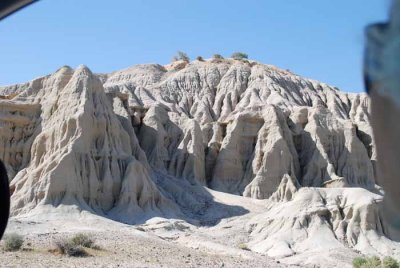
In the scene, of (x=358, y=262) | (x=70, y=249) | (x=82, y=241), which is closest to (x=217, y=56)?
(x=358, y=262)

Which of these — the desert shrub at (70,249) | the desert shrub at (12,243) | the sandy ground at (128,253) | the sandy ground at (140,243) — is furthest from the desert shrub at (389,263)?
the desert shrub at (12,243)

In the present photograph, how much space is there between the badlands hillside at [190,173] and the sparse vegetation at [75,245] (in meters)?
1.59

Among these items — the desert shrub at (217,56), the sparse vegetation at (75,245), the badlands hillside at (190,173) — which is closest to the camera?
the sparse vegetation at (75,245)

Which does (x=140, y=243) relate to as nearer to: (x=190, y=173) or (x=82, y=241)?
(x=82, y=241)

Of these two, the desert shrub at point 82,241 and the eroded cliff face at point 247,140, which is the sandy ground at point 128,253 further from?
the eroded cliff face at point 247,140

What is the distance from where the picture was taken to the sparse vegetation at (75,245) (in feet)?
78.8

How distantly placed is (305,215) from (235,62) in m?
40.2

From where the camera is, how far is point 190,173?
147 ft

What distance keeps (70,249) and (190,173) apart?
21243 mm

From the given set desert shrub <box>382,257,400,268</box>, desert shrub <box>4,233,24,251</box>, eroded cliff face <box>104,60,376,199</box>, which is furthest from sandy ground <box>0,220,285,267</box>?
eroded cliff face <box>104,60,376,199</box>

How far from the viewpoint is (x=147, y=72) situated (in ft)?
222

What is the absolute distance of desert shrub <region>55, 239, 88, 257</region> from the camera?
2397 cm

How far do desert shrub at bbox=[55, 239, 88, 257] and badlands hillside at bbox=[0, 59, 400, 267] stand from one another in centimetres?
151

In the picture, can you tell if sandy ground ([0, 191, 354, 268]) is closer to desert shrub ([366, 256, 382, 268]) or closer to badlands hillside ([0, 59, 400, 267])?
badlands hillside ([0, 59, 400, 267])
